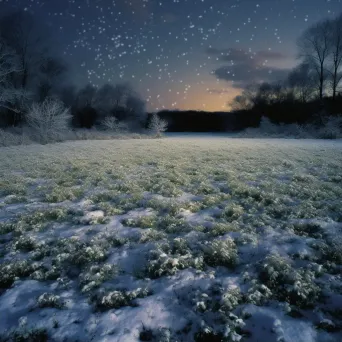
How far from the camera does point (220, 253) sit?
5527 mm

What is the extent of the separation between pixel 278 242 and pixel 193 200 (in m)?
3.62

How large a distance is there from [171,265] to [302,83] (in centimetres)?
7105

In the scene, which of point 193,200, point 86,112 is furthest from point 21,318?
point 86,112

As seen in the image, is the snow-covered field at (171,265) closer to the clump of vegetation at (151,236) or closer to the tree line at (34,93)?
the clump of vegetation at (151,236)

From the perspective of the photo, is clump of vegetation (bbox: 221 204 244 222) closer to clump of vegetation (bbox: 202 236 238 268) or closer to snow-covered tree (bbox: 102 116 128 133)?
clump of vegetation (bbox: 202 236 238 268)

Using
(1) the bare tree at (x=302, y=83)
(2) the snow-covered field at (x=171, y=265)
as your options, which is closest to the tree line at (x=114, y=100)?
(1) the bare tree at (x=302, y=83)

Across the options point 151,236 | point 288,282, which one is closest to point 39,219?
point 151,236

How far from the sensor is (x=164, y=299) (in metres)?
4.38

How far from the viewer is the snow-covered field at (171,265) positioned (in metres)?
3.85

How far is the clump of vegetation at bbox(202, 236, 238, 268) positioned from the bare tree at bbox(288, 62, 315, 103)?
63.4 metres

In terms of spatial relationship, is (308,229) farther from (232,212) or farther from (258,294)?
(258,294)

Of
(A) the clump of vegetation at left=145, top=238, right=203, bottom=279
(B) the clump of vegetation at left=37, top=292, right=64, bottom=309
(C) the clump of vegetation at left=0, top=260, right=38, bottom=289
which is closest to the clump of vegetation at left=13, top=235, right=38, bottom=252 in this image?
(C) the clump of vegetation at left=0, top=260, right=38, bottom=289

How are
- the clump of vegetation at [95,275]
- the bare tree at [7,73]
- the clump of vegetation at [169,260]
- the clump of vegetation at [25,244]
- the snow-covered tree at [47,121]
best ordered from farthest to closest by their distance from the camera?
the snow-covered tree at [47,121], the bare tree at [7,73], the clump of vegetation at [25,244], the clump of vegetation at [169,260], the clump of vegetation at [95,275]

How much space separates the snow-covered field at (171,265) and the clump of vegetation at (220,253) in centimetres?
2
